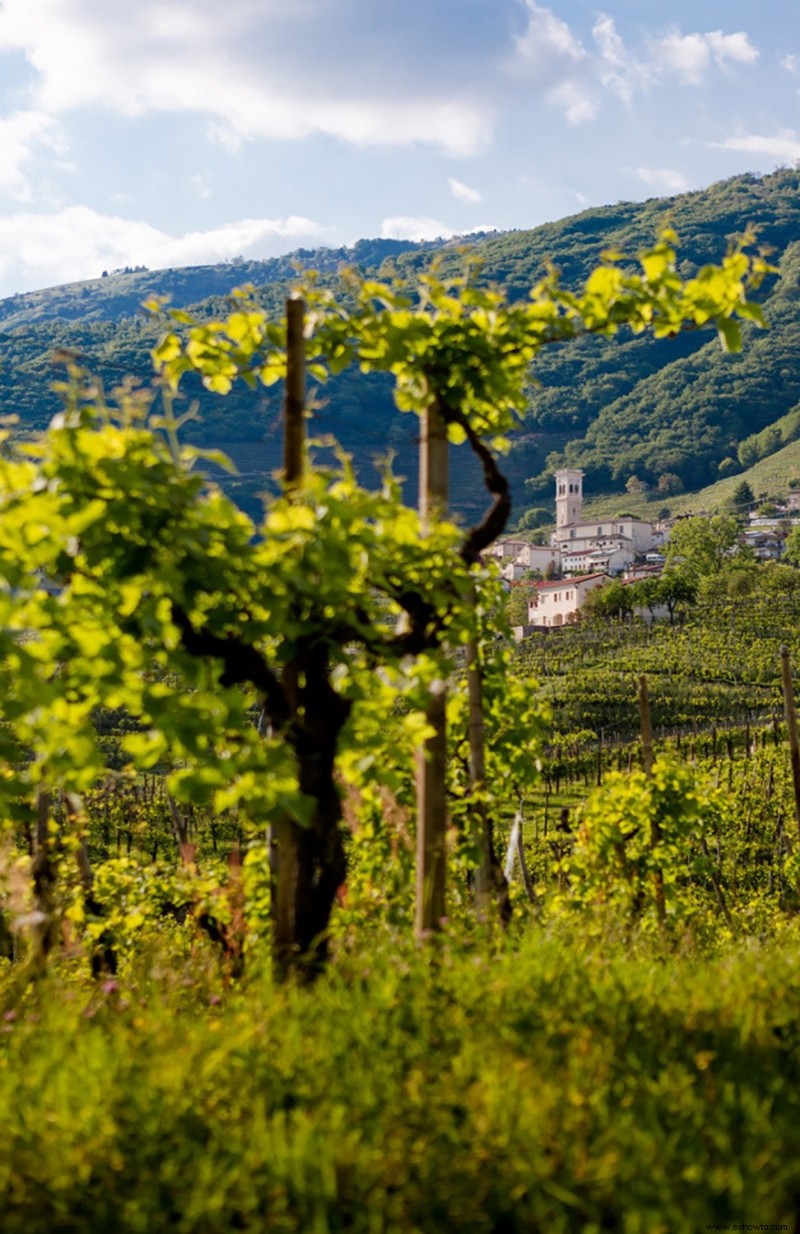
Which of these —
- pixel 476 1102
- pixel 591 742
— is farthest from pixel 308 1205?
pixel 591 742

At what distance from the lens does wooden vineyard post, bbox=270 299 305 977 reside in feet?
12.0

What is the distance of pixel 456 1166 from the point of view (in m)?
2.33

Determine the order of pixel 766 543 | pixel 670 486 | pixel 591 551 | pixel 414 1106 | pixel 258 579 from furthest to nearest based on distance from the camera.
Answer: pixel 670 486, pixel 591 551, pixel 766 543, pixel 258 579, pixel 414 1106

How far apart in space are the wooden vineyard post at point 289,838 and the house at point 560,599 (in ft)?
265

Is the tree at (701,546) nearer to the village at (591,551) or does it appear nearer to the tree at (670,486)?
the village at (591,551)

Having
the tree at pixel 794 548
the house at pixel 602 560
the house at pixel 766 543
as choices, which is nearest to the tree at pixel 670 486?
the house at pixel 602 560

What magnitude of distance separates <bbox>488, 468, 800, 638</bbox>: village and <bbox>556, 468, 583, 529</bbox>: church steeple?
13cm

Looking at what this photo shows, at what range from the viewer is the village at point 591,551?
9019 centimetres

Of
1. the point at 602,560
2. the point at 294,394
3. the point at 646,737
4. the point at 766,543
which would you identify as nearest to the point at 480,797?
the point at 294,394

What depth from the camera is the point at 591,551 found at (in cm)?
11150

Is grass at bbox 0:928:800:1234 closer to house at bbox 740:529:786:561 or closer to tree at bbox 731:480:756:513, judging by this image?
house at bbox 740:529:786:561

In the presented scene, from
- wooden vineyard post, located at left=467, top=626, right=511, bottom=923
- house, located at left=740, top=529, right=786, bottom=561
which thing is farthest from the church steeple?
wooden vineyard post, located at left=467, top=626, right=511, bottom=923

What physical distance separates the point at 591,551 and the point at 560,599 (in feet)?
74.5

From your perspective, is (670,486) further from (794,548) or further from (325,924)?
(325,924)
